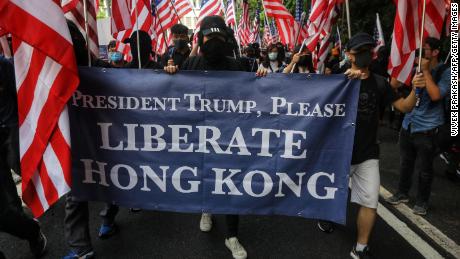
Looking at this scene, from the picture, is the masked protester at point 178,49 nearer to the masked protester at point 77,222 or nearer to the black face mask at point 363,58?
the masked protester at point 77,222

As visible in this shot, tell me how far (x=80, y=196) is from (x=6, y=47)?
235 cm

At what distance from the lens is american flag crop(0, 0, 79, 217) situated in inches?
102

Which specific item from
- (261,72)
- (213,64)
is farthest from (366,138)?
(213,64)

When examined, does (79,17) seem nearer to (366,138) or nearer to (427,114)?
(366,138)

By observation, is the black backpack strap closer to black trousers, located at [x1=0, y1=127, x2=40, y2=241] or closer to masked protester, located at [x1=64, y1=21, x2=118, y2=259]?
masked protester, located at [x1=64, y1=21, x2=118, y2=259]

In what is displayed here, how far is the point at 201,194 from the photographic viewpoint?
3279 mm

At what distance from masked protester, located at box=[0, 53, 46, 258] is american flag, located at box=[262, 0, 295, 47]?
17.3 feet

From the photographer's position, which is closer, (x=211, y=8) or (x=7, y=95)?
(x=7, y=95)

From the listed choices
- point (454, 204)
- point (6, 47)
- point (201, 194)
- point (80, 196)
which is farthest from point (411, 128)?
point (6, 47)

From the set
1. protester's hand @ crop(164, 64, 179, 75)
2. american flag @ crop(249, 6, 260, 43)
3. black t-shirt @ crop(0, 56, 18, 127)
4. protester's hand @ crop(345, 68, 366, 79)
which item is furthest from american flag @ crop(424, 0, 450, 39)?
american flag @ crop(249, 6, 260, 43)

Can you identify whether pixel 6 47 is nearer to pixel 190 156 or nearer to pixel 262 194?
pixel 190 156

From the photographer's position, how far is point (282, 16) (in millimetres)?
7875

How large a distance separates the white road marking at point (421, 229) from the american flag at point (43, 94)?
10.4ft

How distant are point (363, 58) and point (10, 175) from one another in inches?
123
